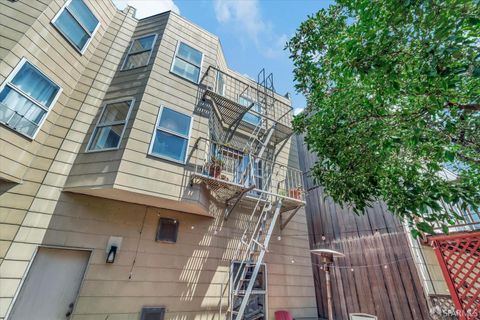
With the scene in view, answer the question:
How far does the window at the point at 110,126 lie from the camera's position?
15.6 ft

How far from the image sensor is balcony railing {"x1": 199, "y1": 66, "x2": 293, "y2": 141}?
20.2 ft

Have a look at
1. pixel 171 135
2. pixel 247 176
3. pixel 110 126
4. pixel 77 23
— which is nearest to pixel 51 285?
pixel 110 126

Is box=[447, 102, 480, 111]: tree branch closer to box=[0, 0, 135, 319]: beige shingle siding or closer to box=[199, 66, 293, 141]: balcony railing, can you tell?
box=[199, 66, 293, 141]: balcony railing

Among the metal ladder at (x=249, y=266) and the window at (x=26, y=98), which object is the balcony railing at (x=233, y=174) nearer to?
the metal ladder at (x=249, y=266)

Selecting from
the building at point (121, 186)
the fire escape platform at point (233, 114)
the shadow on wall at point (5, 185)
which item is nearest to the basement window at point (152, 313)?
the building at point (121, 186)

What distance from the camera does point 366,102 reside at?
302 centimetres

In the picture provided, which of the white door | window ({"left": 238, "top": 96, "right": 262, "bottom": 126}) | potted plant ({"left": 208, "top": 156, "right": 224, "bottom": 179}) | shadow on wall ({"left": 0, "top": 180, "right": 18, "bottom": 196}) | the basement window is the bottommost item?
the basement window

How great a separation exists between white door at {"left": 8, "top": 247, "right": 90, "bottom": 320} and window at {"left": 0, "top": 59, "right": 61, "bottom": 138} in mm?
2427

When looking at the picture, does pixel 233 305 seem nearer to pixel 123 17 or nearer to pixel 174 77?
pixel 174 77

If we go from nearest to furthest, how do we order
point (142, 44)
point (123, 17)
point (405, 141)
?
point (405, 141) → point (142, 44) → point (123, 17)

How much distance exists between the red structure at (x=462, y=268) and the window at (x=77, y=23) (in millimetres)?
10209

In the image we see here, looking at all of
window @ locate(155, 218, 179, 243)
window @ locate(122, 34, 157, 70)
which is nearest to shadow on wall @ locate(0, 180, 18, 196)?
window @ locate(155, 218, 179, 243)

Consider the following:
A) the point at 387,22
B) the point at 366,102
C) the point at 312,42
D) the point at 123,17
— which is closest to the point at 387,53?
the point at 387,22

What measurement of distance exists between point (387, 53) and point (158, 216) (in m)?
5.15
